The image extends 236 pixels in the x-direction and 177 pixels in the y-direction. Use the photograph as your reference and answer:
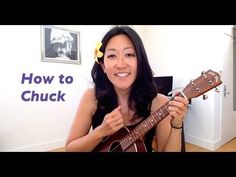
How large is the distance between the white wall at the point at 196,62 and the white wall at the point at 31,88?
1185 millimetres

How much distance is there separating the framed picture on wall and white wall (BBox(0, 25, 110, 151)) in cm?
6

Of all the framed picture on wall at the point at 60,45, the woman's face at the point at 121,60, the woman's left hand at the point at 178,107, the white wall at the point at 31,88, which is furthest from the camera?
the framed picture on wall at the point at 60,45

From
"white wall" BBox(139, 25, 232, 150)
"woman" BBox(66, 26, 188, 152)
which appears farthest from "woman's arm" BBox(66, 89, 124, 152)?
"white wall" BBox(139, 25, 232, 150)

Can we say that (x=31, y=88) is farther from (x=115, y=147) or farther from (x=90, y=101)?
(x=115, y=147)

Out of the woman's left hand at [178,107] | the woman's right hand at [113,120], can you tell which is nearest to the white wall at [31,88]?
the woman's right hand at [113,120]

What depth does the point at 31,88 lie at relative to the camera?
2.11 m

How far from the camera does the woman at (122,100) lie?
76 centimetres

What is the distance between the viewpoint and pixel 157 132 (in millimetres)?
881

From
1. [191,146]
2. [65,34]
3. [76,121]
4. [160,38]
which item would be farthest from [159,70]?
[76,121]

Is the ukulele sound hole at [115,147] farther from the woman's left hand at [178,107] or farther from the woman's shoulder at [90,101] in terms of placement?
the woman's left hand at [178,107]

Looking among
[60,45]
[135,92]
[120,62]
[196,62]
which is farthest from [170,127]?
[60,45]

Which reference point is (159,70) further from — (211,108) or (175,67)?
(211,108)

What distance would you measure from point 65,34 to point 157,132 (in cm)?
188

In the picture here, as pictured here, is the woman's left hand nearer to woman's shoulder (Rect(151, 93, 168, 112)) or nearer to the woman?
the woman
